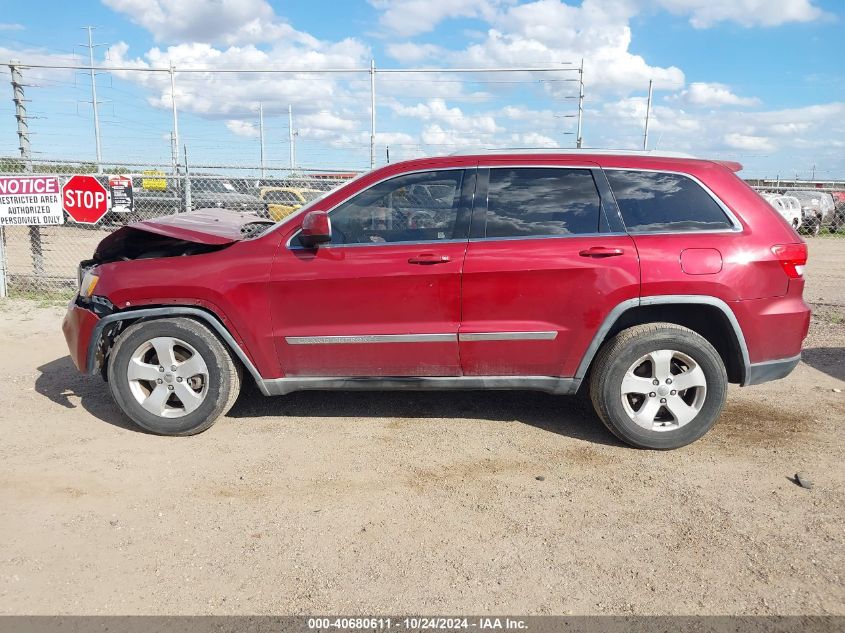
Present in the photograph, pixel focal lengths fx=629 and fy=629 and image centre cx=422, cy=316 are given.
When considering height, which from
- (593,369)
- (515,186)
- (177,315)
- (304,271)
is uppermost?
(515,186)

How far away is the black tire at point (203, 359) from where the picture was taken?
4066mm

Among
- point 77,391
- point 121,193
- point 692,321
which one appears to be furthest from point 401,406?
point 121,193

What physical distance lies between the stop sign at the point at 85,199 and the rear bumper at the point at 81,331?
4475 mm

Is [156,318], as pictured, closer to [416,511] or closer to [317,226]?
[317,226]

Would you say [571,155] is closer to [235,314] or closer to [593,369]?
[593,369]

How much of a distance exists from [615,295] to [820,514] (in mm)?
1546

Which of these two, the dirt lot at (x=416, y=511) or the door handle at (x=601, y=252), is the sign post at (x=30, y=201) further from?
the door handle at (x=601, y=252)

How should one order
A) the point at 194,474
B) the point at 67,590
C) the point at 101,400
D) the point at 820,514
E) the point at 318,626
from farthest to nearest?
the point at 101,400 < the point at 194,474 < the point at 820,514 < the point at 67,590 < the point at 318,626

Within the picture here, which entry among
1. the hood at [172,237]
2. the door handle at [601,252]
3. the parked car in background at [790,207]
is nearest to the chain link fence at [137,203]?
the hood at [172,237]

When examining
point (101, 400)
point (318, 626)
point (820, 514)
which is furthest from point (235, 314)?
point (820, 514)

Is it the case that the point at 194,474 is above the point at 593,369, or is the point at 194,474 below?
below

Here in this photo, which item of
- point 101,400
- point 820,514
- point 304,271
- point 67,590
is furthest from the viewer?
point 101,400

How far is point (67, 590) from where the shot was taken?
2.64 meters

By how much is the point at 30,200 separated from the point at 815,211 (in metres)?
21.1
